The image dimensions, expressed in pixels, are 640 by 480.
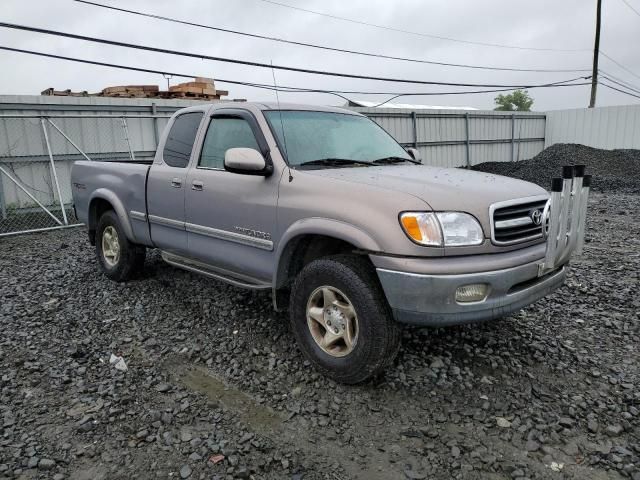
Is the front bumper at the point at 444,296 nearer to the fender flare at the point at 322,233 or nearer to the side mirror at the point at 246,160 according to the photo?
the fender flare at the point at 322,233

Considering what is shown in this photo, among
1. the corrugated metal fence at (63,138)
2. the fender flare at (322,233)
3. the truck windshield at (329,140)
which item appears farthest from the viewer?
the corrugated metal fence at (63,138)

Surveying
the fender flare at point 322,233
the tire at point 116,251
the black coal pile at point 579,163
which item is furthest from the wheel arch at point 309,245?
the black coal pile at point 579,163

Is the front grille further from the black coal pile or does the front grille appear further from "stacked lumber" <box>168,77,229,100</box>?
the black coal pile

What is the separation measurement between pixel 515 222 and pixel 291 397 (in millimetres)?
1840

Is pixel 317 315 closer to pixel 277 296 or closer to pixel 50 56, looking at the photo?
pixel 277 296

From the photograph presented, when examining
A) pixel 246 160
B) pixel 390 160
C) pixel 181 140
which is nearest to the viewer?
pixel 246 160

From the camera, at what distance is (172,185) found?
4695 millimetres

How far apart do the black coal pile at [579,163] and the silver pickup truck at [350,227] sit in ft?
45.8

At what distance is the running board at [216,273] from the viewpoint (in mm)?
3996

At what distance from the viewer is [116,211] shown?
216 inches

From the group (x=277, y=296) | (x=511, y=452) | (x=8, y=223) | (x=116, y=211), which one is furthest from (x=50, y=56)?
(x=511, y=452)

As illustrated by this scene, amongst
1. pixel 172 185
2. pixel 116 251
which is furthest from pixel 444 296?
pixel 116 251

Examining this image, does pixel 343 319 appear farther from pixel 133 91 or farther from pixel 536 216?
pixel 133 91

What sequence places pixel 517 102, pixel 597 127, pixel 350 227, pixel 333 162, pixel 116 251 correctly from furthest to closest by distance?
pixel 517 102 → pixel 597 127 → pixel 116 251 → pixel 333 162 → pixel 350 227
